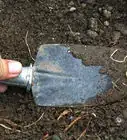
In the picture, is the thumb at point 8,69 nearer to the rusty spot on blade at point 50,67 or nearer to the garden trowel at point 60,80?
the garden trowel at point 60,80

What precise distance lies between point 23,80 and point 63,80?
20 centimetres

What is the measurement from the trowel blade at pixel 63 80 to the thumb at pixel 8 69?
14cm

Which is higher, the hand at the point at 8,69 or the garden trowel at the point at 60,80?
the hand at the point at 8,69

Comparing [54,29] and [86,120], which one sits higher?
[54,29]

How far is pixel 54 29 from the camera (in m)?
2.16

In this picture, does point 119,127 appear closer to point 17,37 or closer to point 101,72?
point 101,72

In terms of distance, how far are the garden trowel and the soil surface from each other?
35mm

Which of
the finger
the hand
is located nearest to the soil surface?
the finger

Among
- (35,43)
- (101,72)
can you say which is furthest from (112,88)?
(35,43)

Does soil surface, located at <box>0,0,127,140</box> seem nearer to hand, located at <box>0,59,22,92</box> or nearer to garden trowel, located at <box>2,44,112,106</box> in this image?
garden trowel, located at <box>2,44,112,106</box>

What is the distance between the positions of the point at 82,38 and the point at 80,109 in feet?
1.40

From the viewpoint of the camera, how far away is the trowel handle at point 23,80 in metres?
1.89

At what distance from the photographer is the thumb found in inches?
70.2

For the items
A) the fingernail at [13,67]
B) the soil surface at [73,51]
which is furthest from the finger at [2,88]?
the fingernail at [13,67]
